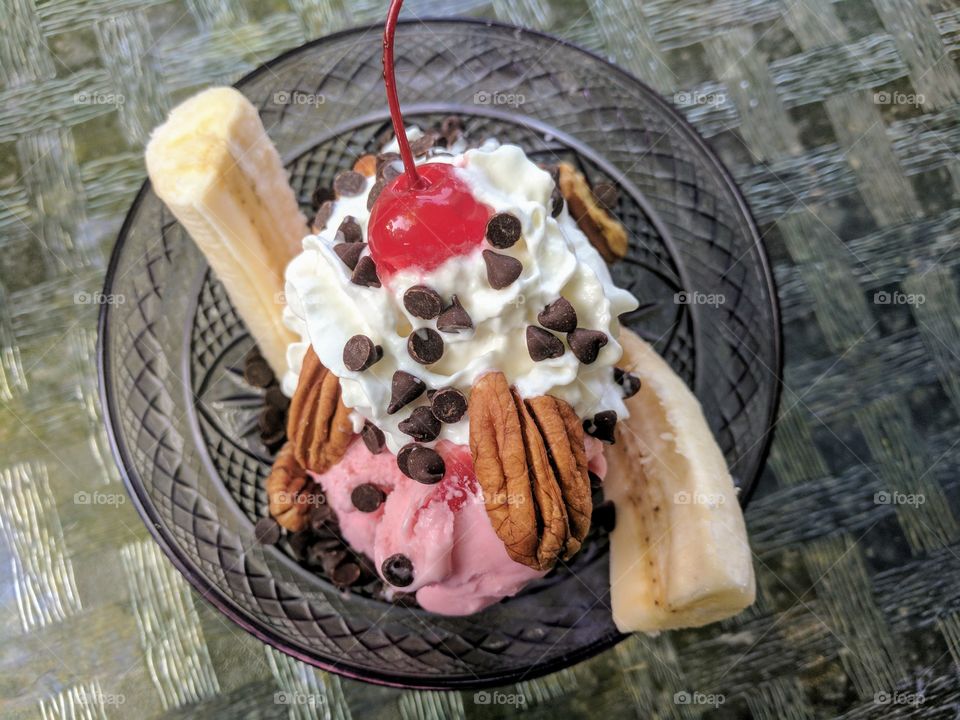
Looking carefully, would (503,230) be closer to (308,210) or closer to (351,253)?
(351,253)

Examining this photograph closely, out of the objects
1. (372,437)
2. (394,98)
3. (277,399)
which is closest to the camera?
(394,98)

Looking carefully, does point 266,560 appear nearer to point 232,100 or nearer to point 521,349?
point 521,349

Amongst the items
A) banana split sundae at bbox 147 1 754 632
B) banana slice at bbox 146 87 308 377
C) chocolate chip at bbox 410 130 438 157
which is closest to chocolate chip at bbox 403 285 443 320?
banana split sundae at bbox 147 1 754 632

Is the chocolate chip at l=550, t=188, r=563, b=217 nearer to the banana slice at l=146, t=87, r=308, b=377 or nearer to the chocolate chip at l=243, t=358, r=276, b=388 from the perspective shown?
the banana slice at l=146, t=87, r=308, b=377

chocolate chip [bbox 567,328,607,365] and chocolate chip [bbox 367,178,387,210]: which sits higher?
chocolate chip [bbox 367,178,387,210]

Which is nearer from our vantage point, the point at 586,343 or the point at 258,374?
the point at 586,343

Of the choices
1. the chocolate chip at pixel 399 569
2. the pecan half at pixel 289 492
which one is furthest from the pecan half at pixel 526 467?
the pecan half at pixel 289 492

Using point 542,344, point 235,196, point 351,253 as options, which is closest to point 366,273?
point 351,253
